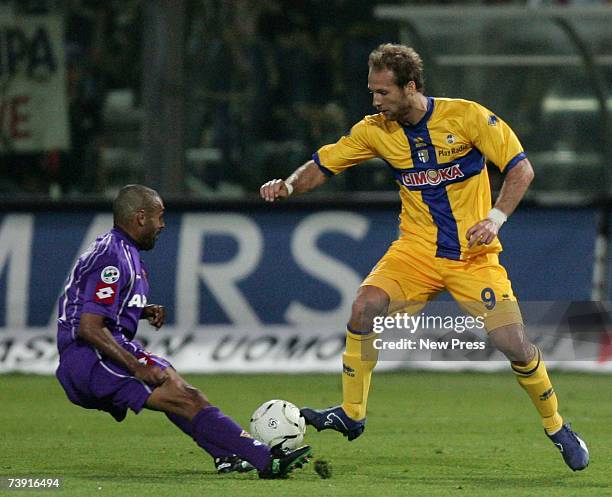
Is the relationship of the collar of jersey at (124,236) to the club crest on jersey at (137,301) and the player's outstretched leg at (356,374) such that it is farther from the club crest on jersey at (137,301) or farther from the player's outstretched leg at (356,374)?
the player's outstretched leg at (356,374)

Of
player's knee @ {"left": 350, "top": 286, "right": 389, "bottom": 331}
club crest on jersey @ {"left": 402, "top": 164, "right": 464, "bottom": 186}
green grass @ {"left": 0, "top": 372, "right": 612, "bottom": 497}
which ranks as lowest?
green grass @ {"left": 0, "top": 372, "right": 612, "bottom": 497}

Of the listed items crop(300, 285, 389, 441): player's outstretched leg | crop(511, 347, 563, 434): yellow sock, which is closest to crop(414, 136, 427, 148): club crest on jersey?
crop(300, 285, 389, 441): player's outstretched leg

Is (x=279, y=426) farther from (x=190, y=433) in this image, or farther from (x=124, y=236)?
(x=124, y=236)

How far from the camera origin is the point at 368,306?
7.65 m

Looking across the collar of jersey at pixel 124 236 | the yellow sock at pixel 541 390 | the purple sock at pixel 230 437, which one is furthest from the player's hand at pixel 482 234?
the collar of jersey at pixel 124 236

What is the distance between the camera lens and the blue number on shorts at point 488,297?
7.56m

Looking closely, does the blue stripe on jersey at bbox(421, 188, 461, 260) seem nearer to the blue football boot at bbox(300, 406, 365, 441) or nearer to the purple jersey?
the blue football boot at bbox(300, 406, 365, 441)

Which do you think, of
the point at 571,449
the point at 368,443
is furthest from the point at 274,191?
the point at 571,449

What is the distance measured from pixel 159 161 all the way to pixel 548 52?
3685 millimetres

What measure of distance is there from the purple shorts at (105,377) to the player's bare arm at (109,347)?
0.31ft

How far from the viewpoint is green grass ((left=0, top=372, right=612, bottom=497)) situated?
6.85 m

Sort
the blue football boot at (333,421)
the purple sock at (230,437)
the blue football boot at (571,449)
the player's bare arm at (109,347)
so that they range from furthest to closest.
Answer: the blue football boot at (333,421) < the blue football boot at (571,449) < the purple sock at (230,437) < the player's bare arm at (109,347)

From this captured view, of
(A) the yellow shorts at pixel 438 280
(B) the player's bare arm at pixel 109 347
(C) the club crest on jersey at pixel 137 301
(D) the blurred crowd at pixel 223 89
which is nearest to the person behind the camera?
(B) the player's bare arm at pixel 109 347

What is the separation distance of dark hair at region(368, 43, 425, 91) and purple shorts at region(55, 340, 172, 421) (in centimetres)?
179
